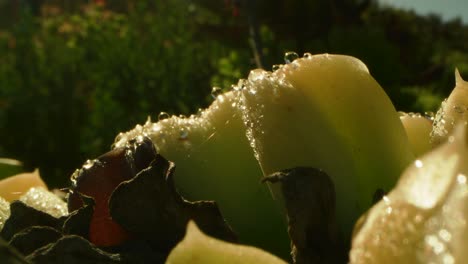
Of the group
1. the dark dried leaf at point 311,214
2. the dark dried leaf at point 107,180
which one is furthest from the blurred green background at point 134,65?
the dark dried leaf at point 311,214

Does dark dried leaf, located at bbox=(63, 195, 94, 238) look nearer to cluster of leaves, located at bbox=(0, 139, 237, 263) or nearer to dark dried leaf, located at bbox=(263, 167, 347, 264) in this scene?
cluster of leaves, located at bbox=(0, 139, 237, 263)

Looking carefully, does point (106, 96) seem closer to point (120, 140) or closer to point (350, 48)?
point (350, 48)

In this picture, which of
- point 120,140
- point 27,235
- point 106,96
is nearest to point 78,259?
point 27,235

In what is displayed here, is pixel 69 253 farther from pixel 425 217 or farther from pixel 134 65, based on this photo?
pixel 134 65

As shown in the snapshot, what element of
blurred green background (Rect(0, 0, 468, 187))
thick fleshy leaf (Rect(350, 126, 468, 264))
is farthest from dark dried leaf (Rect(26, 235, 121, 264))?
blurred green background (Rect(0, 0, 468, 187))

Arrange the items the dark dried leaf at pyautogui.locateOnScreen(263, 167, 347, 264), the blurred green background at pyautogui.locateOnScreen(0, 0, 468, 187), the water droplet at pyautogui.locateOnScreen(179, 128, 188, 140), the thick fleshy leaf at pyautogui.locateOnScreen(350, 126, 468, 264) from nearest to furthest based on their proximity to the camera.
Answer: the thick fleshy leaf at pyautogui.locateOnScreen(350, 126, 468, 264)
the dark dried leaf at pyautogui.locateOnScreen(263, 167, 347, 264)
the water droplet at pyautogui.locateOnScreen(179, 128, 188, 140)
the blurred green background at pyautogui.locateOnScreen(0, 0, 468, 187)

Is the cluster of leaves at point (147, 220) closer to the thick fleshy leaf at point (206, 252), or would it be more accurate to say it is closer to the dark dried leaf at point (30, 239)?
the dark dried leaf at point (30, 239)

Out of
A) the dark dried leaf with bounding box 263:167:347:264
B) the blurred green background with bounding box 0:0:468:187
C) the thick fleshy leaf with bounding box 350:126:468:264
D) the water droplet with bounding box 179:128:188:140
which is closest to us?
the thick fleshy leaf with bounding box 350:126:468:264
